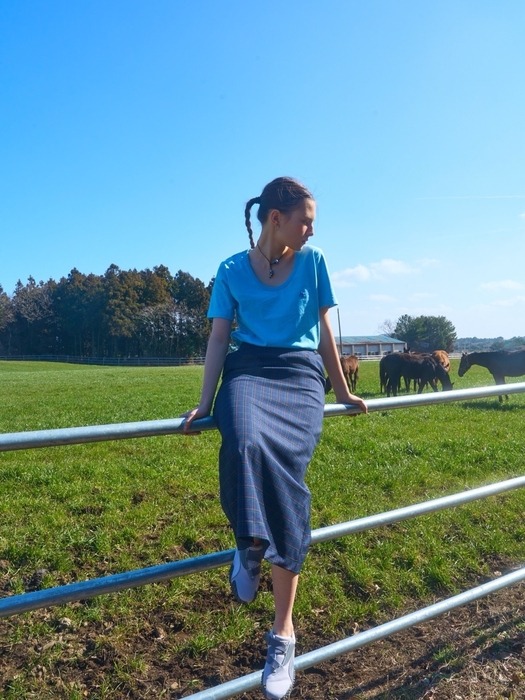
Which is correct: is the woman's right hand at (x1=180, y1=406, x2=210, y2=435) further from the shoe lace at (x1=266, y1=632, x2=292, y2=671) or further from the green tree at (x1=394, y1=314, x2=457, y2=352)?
the green tree at (x1=394, y1=314, x2=457, y2=352)

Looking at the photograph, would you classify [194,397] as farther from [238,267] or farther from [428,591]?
[238,267]

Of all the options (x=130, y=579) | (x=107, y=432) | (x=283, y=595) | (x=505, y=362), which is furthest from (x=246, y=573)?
(x=505, y=362)

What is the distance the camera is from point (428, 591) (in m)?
4.00

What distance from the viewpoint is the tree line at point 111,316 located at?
7512 centimetres

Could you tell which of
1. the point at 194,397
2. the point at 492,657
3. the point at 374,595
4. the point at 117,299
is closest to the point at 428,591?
the point at 374,595

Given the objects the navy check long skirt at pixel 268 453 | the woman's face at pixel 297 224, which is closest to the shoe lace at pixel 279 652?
the navy check long skirt at pixel 268 453

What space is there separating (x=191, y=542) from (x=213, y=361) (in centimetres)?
262

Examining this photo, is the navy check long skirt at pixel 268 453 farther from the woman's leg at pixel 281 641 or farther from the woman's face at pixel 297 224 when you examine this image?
the woman's face at pixel 297 224

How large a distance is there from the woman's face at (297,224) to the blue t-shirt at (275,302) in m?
0.10

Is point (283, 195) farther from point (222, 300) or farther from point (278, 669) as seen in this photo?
point (278, 669)

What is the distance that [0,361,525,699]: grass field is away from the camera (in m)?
3.36

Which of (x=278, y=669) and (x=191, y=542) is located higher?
(x=278, y=669)

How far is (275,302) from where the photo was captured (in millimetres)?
2451

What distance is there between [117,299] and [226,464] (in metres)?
76.0
